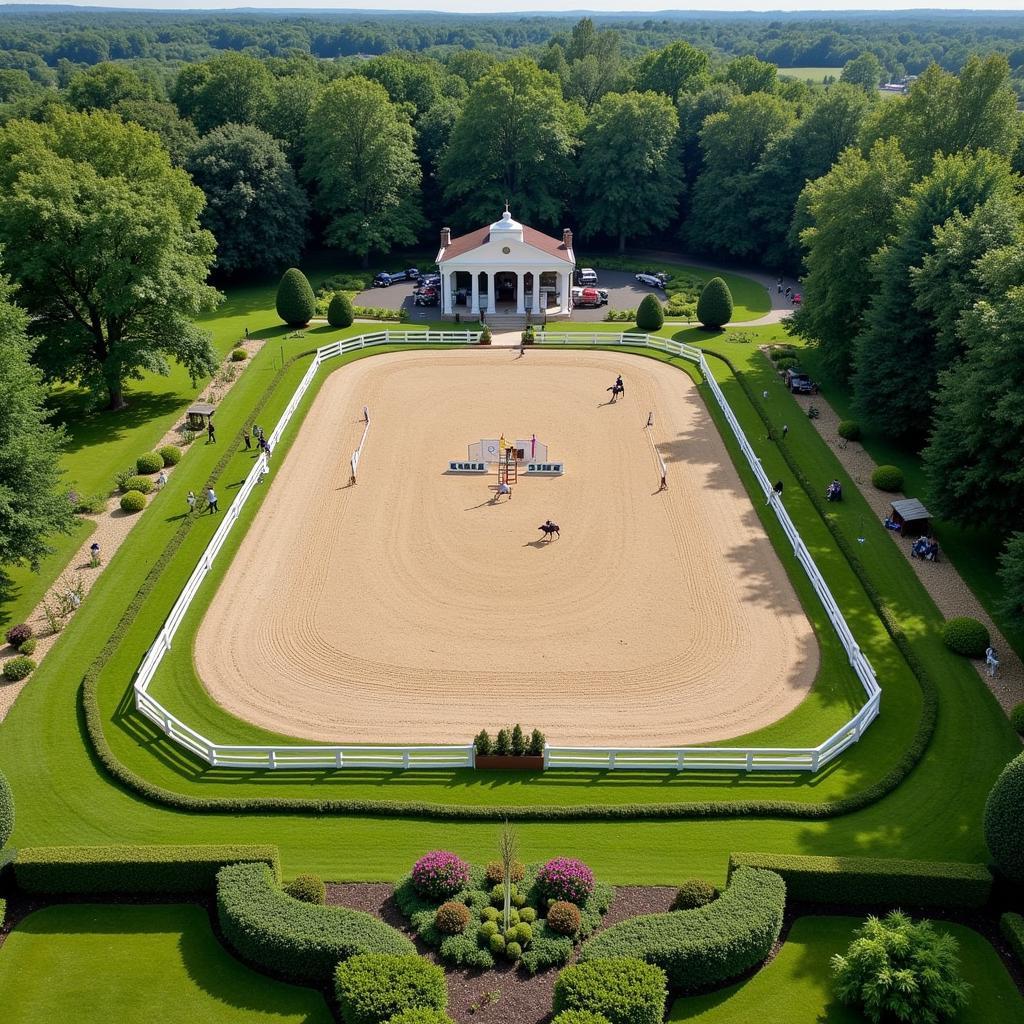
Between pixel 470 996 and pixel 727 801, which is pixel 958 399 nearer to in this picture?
pixel 727 801

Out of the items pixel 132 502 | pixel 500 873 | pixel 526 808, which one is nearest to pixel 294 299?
pixel 132 502

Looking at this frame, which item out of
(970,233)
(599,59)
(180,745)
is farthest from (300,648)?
(599,59)

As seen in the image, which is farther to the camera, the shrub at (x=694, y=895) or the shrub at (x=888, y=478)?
the shrub at (x=888, y=478)

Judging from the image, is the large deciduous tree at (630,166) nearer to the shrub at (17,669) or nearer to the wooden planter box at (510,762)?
the shrub at (17,669)

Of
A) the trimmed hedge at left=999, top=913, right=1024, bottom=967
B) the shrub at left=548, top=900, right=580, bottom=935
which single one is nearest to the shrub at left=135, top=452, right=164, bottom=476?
the shrub at left=548, top=900, right=580, bottom=935

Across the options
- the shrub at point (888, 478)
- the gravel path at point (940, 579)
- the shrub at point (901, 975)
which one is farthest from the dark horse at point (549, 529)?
the shrub at point (901, 975)

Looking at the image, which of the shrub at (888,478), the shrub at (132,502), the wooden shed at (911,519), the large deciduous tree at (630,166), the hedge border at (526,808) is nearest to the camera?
the hedge border at (526,808)

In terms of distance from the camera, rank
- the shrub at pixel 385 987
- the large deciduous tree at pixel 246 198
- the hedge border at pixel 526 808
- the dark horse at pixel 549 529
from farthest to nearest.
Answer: the large deciduous tree at pixel 246 198 → the dark horse at pixel 549 529 → the hedge border at pixel 526 808 → the shrub at pixel 385 987
